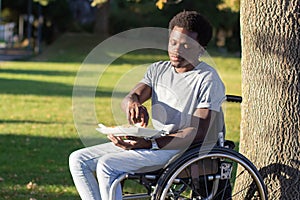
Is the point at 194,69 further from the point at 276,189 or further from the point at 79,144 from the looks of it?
the point at 79,144

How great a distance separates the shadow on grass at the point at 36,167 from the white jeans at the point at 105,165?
6.37 ft

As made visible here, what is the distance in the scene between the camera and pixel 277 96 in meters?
5.46

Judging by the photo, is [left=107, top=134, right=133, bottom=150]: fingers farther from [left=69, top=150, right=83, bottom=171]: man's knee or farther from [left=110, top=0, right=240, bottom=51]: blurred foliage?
[left=110, top=0, right=240, bottom=51]: blurred foliage

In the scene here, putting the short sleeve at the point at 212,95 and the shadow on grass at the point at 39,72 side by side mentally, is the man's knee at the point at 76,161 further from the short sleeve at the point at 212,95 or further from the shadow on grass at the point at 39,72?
the shadow on grass at the point at 39,72

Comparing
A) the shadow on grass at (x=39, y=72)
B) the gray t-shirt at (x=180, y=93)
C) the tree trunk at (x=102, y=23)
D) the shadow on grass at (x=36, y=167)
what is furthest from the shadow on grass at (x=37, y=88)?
the tree trunk at (x=102, y=23)

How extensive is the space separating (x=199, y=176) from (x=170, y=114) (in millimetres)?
470

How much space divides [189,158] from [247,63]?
117cm

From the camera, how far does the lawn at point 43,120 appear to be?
24.6 ft

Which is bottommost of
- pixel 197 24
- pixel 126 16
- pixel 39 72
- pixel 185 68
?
pixel 126 16

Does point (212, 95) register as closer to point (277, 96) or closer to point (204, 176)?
point (204, 176)

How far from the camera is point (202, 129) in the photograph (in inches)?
194

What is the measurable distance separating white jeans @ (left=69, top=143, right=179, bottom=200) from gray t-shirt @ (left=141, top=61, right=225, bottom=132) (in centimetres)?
26

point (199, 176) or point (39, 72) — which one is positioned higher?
point (199, 176)

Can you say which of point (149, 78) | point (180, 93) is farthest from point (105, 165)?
point (149, 78)
